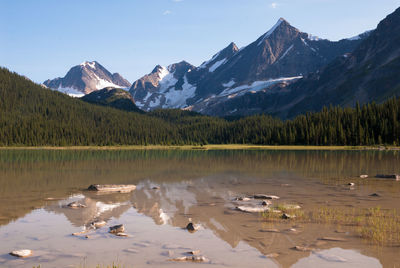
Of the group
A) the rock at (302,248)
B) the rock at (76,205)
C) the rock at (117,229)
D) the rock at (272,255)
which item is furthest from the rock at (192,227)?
the rock at (76,205)

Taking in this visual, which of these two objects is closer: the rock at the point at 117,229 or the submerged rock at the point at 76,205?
the rock at the point at 117,229

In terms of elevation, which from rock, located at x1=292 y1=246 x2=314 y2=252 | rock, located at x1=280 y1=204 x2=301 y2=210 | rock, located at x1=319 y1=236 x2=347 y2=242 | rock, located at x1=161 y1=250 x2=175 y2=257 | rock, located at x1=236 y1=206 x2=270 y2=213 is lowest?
rock, located at x1=161 y1=250 x2=175 y2=257

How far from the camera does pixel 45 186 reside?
39188mm

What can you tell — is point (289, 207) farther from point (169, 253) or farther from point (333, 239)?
point (169, 253)

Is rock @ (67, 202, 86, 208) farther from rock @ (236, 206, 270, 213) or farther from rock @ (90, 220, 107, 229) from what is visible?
rock @ (236, 206, 270, 213)

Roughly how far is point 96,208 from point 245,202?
1195cm

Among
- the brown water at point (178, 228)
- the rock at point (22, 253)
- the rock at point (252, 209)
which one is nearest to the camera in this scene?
the brown water at point (178, 228)

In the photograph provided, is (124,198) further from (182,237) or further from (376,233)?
(376,233)

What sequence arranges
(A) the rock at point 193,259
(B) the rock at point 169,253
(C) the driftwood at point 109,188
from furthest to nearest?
(C) the driftwood at point 109,188 < (B) the rock at point 169,253 < (A) the rock at point 193,259

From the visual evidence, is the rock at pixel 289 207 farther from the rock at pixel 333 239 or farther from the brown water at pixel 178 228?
the rock at pixel 333 239

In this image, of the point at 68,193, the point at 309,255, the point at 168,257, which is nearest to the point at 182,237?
the point at 168,257

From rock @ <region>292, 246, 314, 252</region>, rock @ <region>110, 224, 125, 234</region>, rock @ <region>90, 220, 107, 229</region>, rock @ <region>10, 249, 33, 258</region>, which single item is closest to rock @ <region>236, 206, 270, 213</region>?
rock @ <region>292, 246, 314, 252</region>

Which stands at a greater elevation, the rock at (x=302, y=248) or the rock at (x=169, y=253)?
the rock at (x=302, y=248)

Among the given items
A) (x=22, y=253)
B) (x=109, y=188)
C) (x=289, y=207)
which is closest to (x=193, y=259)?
(x=22, y=253)
